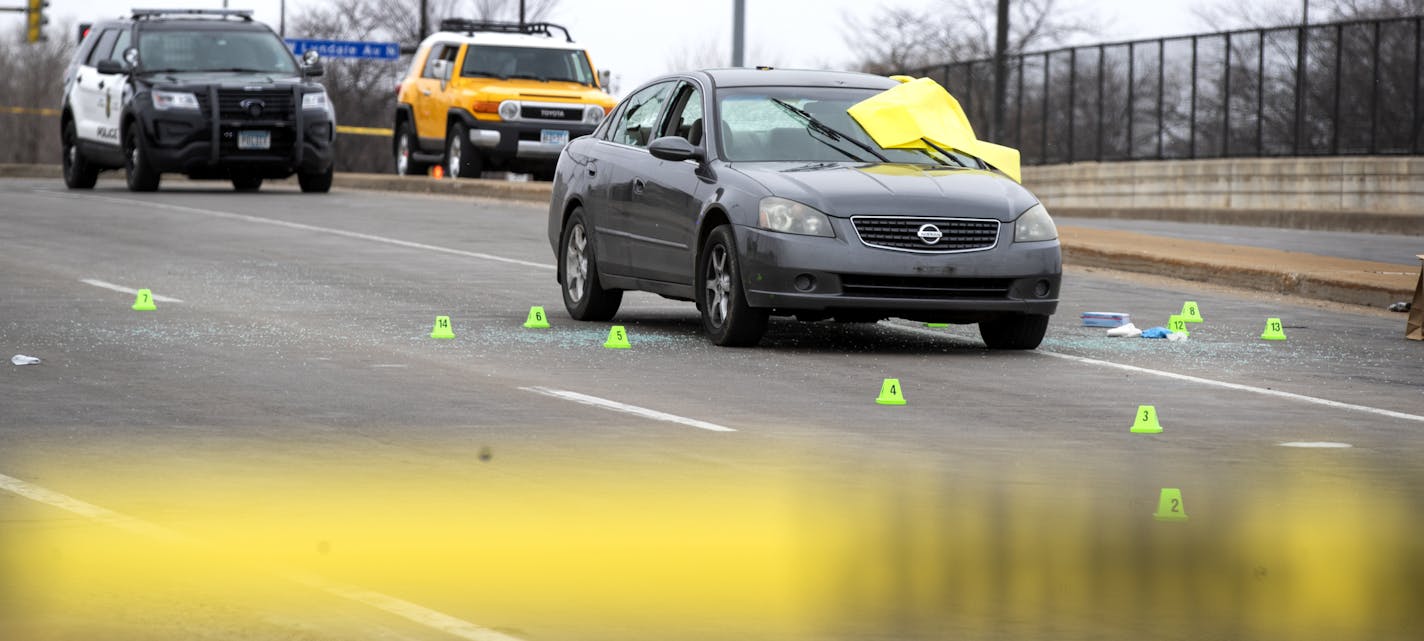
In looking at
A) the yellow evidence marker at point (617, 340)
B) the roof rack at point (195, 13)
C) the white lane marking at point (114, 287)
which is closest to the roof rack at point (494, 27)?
the roof rack at point (195, 13)

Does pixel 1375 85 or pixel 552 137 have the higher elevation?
pixel 1375 85

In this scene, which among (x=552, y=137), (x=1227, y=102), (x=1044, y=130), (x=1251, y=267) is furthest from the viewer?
(x=1044, y=130)

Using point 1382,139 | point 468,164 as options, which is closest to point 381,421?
point 468,164

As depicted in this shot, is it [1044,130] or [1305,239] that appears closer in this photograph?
[1305,239]

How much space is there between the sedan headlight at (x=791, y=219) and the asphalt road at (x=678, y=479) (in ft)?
2.16

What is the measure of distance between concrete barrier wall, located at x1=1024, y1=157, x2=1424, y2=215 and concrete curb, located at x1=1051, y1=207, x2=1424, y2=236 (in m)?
0.58

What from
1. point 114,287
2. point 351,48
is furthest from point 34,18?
point 114,287

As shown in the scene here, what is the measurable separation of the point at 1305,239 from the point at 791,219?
17.4 meters

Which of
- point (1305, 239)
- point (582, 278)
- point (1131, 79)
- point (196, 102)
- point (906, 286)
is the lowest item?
point (1305, 239)

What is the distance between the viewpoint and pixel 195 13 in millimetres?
31062

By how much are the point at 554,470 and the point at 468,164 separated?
25967 mm

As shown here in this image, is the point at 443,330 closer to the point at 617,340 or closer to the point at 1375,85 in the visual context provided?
the point at 617,340

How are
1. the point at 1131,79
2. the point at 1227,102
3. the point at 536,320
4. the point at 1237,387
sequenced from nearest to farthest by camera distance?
the point at 1237,387, the point at 536,320, the point at 1227,102, the point at 1131,79

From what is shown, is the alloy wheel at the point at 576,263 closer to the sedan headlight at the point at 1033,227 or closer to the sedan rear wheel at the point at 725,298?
the sedan rear wheel at the point at 725,298
